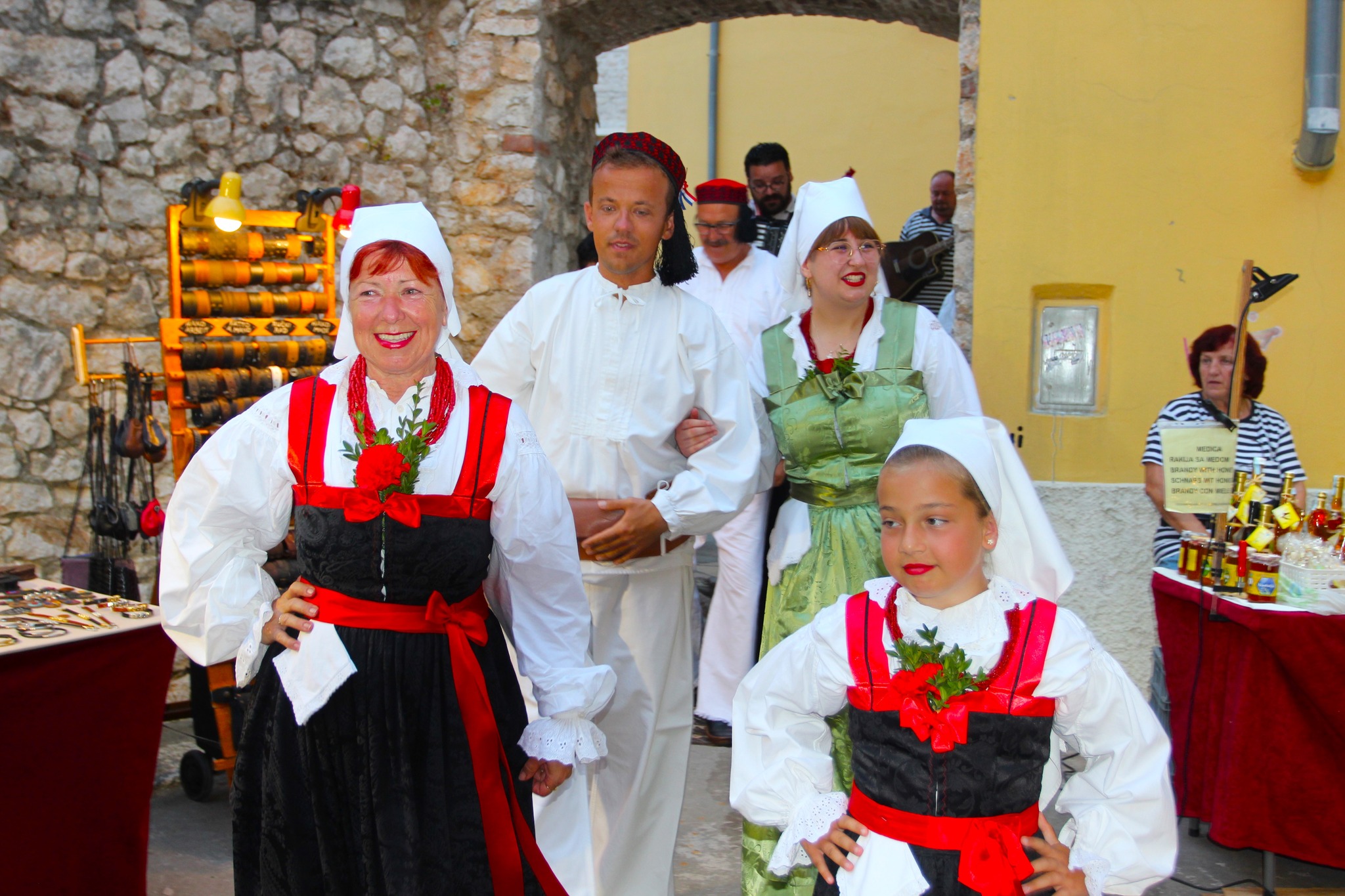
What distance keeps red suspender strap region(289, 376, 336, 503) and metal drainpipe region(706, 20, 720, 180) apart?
26.8ft

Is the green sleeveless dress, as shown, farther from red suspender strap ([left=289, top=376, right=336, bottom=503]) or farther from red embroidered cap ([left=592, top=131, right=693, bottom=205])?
red suspender strap ([left=289, top=376, right=336, bottom=503])

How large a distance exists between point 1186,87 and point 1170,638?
226 centimetres

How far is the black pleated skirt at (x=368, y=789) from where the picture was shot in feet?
6.10

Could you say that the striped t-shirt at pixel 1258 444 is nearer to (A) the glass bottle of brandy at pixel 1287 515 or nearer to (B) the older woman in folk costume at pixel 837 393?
(A) the glass bottle of brandy at pixel 1287 515

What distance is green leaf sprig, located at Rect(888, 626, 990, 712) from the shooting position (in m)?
1.81

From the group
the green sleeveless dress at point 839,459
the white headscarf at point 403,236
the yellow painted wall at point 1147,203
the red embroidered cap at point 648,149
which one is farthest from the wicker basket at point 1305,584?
the white headscarf at point 403,236

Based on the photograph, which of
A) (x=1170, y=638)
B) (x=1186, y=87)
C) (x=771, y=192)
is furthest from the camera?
(x=771, y=192)

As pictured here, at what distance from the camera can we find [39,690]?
262cm

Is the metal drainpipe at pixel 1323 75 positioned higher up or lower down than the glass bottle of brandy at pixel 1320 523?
higher up

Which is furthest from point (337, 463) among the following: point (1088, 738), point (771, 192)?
point (771, 192)

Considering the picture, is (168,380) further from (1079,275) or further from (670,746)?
(1079,275)

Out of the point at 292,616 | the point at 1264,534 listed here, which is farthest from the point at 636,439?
the point at 1264,534

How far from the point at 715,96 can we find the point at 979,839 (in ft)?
29.2

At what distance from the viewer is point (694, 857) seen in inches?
136
